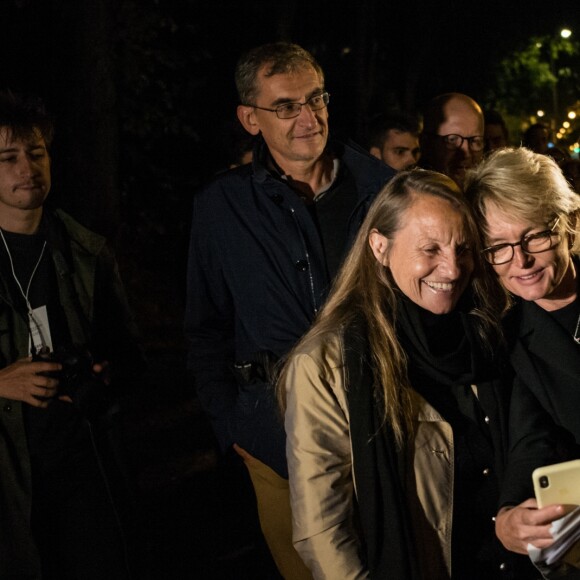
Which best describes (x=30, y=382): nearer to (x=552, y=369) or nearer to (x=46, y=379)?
(x=46, y=379)

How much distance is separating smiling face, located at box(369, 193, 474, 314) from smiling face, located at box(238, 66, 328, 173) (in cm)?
104

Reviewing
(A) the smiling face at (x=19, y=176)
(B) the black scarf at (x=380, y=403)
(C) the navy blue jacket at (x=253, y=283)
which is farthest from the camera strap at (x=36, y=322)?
(B) the black scarf at (x=380, y=403)

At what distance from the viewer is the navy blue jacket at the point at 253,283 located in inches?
146

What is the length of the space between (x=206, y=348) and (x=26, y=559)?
1177mm

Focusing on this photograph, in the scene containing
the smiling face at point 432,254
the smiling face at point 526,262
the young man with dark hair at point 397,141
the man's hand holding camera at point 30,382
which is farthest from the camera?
the young man with dark hair at point 397,141

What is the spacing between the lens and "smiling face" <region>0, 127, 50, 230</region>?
367cm

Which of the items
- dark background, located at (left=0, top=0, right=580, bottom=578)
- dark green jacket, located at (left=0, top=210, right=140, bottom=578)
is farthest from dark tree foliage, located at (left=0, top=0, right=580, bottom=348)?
dark green jacket, located at (left=0, top=210, right=140, bottom=578)

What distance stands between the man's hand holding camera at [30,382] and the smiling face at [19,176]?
2.11 ft

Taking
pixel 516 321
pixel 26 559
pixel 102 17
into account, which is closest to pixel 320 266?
pixel 516 321

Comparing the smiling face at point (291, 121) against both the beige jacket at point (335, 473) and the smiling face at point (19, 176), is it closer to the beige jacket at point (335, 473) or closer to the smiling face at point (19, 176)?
the smiling face at point (19, 176)

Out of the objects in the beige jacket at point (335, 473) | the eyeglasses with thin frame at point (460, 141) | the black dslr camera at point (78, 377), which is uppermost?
the eyeglasses with thin frame at point (460, 141)

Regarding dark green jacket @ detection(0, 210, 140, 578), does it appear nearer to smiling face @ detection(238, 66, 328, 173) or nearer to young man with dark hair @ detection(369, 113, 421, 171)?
smiling face @ detection(238, 66, 328, 173)

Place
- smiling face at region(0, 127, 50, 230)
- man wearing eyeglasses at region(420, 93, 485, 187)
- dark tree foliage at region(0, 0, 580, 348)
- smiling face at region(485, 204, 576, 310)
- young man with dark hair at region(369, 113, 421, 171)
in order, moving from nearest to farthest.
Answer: smiling face at region(485, 204, 576, 310) → smiling face at region(0, 127, 50, 230) → man wearing eyeglasses at region(420, 93, 485, 187) → young man with dark hair at region(369, 113, 421, 171) → dark tree foliage at region(0, 0, 580, 348)

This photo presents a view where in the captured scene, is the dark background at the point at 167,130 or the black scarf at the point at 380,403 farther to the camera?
the dark background at the point at 167,130
